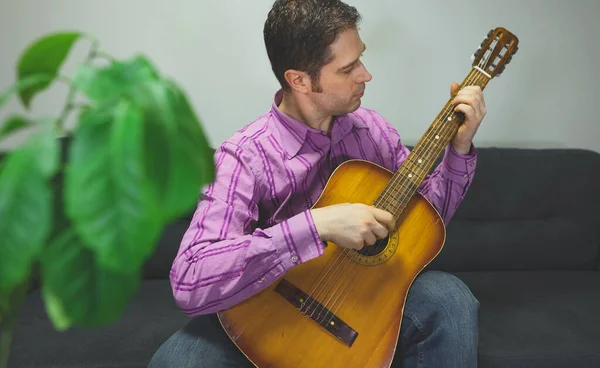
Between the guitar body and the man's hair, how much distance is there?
0.84 feet

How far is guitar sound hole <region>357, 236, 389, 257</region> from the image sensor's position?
1.24 meters

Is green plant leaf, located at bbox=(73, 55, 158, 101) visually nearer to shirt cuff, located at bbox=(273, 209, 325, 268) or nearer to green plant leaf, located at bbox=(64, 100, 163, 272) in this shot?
green plant leaf, located at bbox=(64, 100, 163, 272)

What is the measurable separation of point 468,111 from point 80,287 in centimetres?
95

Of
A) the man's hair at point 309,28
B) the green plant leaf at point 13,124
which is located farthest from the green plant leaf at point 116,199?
the man's hair at point 309,28

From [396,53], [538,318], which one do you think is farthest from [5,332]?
[396,53]

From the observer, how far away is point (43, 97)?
1877 millimetres

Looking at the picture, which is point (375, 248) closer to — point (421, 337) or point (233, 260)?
point (421, 337)

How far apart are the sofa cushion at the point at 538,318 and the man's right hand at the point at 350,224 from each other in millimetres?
497

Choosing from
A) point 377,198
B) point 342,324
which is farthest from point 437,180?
point 342,324

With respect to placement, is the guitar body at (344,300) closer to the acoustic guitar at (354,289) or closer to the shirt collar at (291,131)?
the acoustic guitar at (354,289)

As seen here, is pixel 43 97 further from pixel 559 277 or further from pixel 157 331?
pixel 559 277

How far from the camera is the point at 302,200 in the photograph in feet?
4.48

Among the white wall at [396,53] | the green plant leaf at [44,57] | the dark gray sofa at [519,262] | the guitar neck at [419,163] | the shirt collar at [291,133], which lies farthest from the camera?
the white wall at [396,53]

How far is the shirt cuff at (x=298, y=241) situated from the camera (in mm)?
1106
